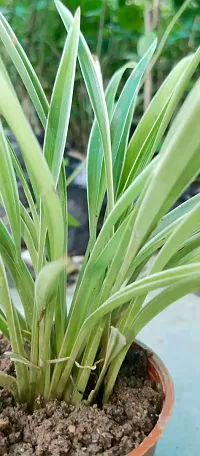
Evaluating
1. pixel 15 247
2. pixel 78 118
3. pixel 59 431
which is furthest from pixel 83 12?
pixel 59 431

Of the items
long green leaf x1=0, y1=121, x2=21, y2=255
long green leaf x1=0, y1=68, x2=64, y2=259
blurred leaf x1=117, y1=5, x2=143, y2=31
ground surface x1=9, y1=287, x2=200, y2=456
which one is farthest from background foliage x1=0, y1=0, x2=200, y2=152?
long green leaf x1=0, y1=68, x2=64, y2=259

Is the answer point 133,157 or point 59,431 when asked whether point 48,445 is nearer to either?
point 59,431

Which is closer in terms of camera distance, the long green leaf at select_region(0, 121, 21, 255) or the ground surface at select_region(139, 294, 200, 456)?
the long green leaf at select_region(0, 121, 21, 255)

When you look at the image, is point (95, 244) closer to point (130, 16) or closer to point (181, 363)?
point (181, 363)

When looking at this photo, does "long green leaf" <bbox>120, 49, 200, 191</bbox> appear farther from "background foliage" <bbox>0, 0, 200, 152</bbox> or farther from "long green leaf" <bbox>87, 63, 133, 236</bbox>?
"background foliage" <bbox>0, 0, 200, 152</bbox>

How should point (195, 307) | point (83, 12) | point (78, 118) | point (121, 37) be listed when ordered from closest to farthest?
point (195, 307), point (83, 12), point (121, 37), point (78, 118)

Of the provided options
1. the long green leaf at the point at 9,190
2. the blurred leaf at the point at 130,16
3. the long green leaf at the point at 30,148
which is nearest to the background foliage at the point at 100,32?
the blurred leaf at the point at 130,16
